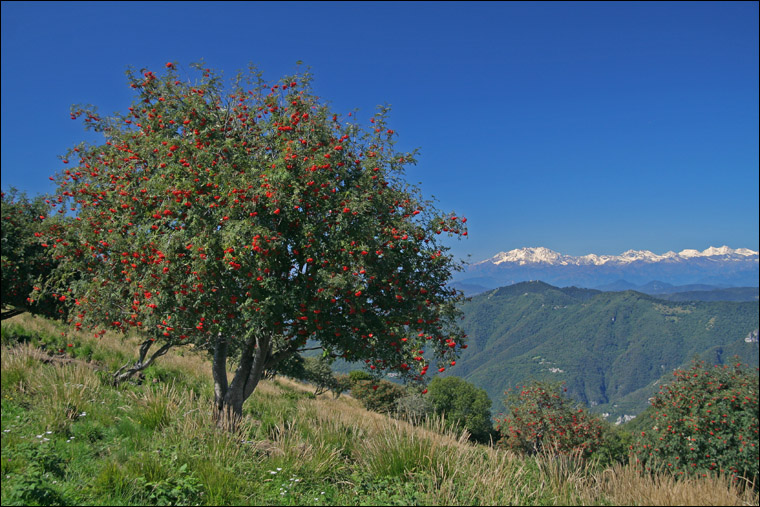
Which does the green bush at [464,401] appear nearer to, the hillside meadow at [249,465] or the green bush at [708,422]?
the green bush at [708,422]

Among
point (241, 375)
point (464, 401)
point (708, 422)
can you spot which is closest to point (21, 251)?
point (241, 375)

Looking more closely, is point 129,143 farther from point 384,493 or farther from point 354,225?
point 384,493

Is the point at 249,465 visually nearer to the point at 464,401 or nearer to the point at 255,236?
the point at 255,236

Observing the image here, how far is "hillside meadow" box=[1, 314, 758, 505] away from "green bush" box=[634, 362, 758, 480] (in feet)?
59.2

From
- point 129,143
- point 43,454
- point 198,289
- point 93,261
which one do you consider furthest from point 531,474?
point 129,143

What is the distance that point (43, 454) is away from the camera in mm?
5301

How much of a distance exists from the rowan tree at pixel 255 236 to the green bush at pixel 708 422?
736 inches

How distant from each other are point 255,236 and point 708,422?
2511cm

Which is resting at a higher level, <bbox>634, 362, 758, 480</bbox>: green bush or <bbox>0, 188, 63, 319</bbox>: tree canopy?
<bbox>0, 188, 63, 319</bbox>: tree canopy

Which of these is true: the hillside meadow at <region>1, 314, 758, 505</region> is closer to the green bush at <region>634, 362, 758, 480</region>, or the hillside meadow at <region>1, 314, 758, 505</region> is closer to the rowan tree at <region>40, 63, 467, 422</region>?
the rowan tree at <region>40, 63, 467, 422</region>

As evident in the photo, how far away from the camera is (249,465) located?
5797mm

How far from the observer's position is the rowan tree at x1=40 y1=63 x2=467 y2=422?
660cm

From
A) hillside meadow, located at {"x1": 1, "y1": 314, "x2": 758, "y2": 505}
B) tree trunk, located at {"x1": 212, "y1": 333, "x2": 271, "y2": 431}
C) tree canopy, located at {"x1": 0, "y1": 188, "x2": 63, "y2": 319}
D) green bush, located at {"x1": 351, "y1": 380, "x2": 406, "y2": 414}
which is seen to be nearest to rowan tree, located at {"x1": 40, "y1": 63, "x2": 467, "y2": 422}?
tree trunk, located at {"x1": 212, "y1": 333, "x2": 271, "y2": 431}

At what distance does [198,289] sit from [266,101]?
4.05 meters
